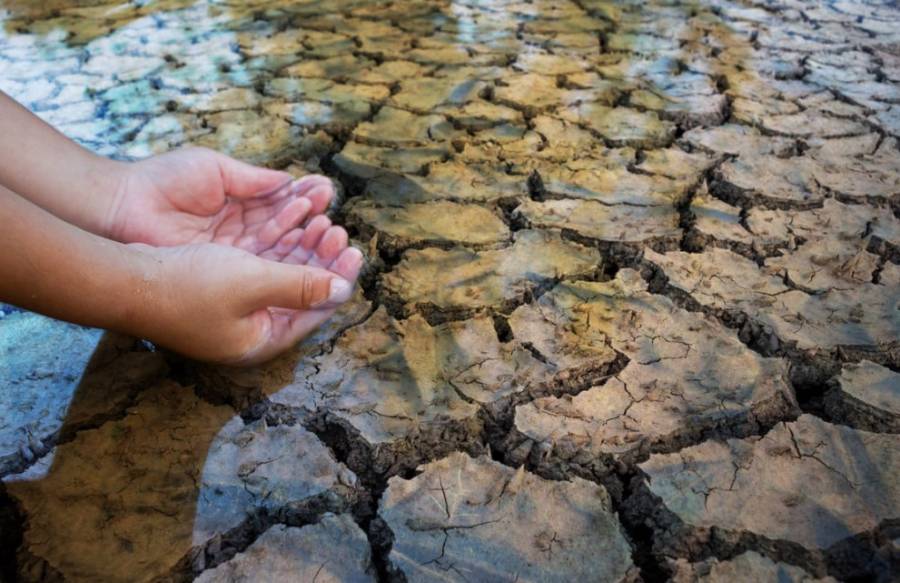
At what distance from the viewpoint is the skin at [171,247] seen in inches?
42.2

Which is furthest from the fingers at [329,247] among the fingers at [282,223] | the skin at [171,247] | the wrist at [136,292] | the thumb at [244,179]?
the wrist at [136,292]

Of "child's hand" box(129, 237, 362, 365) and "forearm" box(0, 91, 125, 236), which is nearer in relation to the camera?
"child's hand" box(129, 237, 362, 365)

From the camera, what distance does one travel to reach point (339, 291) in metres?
1.36

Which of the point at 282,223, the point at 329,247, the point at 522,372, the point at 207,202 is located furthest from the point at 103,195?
the point at 522,372

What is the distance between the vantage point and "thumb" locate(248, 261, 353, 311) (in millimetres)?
1216

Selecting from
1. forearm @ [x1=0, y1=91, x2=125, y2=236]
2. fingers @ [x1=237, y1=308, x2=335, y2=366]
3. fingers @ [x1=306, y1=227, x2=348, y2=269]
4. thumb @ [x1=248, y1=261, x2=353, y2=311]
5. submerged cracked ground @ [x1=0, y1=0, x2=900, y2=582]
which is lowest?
submerged cracked ground @ [x1=0, y1=0, x2=900, y2=582]

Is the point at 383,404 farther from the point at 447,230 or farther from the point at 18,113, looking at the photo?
the point at 18,113

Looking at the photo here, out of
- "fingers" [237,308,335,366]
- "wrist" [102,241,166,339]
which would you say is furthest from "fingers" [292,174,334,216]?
"wrist" [102,241,166,339]

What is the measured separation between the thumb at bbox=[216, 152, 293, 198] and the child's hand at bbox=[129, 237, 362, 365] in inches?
13.4

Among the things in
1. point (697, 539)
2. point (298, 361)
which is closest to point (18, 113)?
point (298, 361)

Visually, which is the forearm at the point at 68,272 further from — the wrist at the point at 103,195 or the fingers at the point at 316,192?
the fingers at the point at 316,192

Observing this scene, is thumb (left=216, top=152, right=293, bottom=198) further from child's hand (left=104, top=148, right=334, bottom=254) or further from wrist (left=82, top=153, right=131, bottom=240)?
wrist (left=82, top=153, right=131, bottom=240)

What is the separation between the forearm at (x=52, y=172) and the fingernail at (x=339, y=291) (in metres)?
0.48

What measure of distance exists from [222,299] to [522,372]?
55cm
